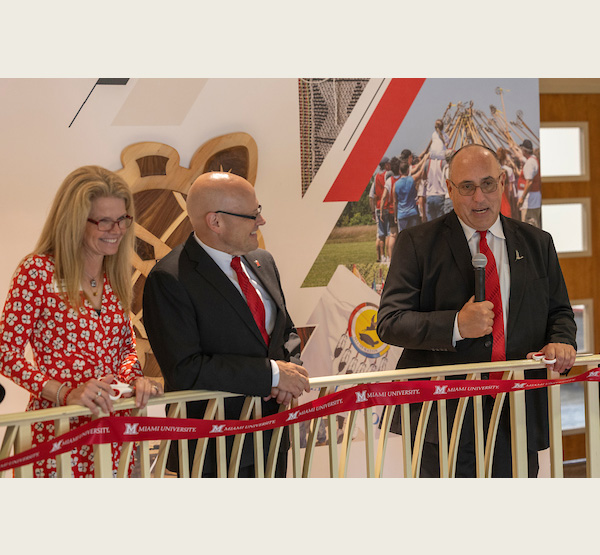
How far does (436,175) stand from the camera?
5168 millimetres

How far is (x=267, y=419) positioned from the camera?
3.08 meters

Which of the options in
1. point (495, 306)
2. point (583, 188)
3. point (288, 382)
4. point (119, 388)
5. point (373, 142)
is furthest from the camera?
point (583, 188)

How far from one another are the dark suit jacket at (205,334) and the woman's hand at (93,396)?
0.94ft

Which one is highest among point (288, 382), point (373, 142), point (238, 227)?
point (373, 142)

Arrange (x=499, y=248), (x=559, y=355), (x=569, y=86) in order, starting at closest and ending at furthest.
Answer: (x=559, y=355), (x=499, y=248), (x=569, y=86)

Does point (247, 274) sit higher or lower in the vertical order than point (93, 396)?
higher

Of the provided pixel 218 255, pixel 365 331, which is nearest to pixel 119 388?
pixel 218 255

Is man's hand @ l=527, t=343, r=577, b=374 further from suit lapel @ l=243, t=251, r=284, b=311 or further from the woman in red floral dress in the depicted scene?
the woman in red floral dress

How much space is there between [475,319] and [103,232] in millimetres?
1593

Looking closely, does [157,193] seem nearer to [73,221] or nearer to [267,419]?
[73,221]

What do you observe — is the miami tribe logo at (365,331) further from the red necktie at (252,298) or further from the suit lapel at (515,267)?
the red necktie at (252,298)

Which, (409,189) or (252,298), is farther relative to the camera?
(409,189)

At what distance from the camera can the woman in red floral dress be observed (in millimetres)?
2805

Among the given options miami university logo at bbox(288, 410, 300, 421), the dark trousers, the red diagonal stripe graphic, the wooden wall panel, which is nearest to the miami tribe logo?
the red diagonal stripe graphic
